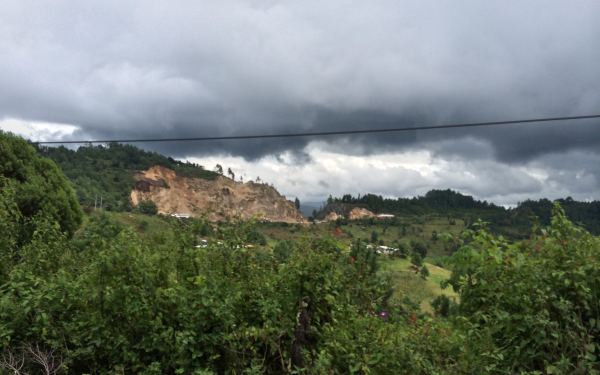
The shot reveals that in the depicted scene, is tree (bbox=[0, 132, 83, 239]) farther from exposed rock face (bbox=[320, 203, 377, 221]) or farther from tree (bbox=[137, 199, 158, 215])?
exposed rock face (bbox=[320, 203, 377, 221])

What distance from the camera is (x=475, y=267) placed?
4.46 metres

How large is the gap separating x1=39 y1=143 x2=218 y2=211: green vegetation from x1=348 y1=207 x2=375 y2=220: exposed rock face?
5045cm

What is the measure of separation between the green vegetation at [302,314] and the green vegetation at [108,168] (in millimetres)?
96882

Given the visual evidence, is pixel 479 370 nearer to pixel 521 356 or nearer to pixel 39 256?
pixel 521 356

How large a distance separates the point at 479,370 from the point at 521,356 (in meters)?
0.36

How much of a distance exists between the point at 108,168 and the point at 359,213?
85.7m

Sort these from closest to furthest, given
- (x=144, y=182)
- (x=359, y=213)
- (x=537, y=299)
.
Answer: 1. (x=537, y=299)
2. (x=144, y=182)
3. (x=359, y=213)

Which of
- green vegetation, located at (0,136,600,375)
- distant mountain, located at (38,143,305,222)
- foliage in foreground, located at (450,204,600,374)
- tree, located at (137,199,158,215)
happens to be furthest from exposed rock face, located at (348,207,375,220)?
foliage in foreground, located at (450,204,600,374)

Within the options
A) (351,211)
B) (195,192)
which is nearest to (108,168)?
(195,192)

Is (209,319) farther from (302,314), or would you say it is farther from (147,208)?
(147,208)

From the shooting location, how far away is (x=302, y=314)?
426 centimetres

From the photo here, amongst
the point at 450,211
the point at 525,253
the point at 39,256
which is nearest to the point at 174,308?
the point at 39,256

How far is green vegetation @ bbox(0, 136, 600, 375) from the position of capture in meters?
3.88

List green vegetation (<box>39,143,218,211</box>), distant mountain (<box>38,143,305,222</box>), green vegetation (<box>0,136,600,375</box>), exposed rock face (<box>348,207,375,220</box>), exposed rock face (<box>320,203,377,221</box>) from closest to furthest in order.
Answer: green vegetation (<box>0,136,600,375</box>) < green vegetation (<box>39,143,218,211</box>) < distant mountain (<box>38,143,305,222</box>) < exposed rock face (<box>348,207,375,220</box>) < exposed rock face (<box>320,203,377,221</box>)
